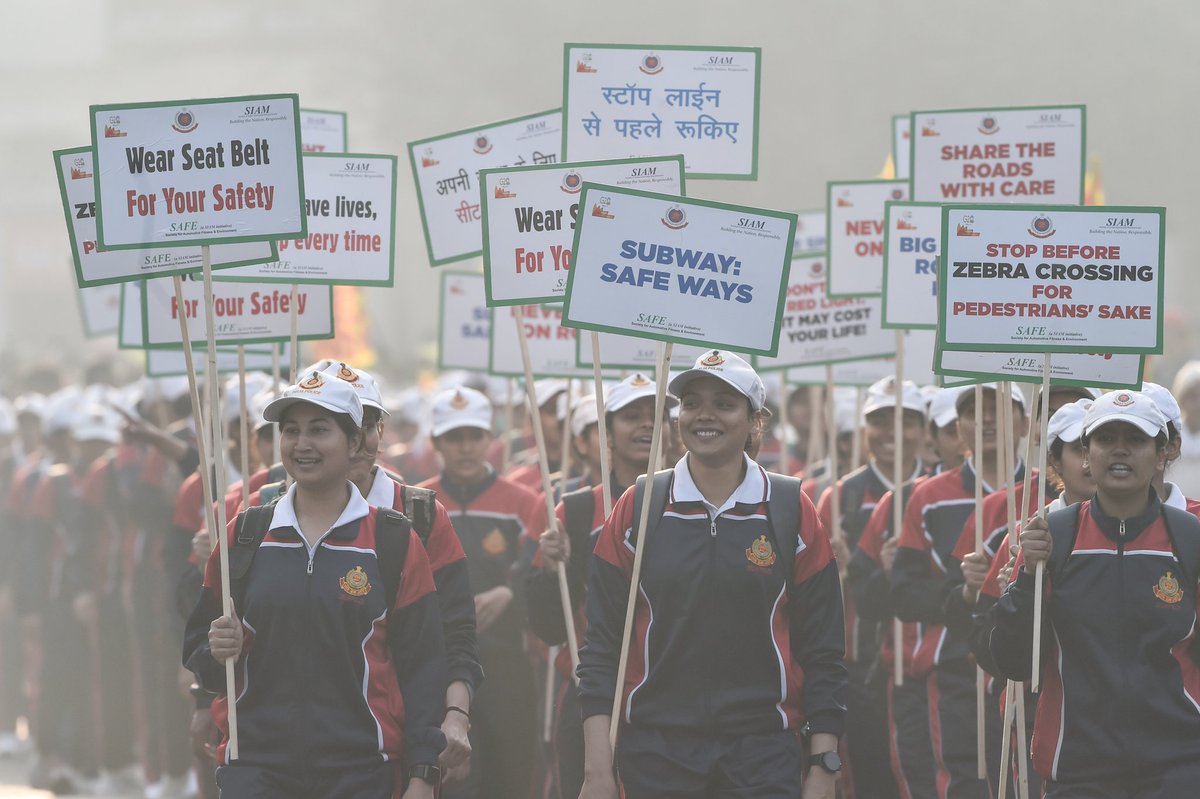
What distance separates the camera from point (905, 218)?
927 centimetres

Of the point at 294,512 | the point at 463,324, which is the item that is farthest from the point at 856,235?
the point at 294,512

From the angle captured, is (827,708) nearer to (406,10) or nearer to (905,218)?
(905,218)

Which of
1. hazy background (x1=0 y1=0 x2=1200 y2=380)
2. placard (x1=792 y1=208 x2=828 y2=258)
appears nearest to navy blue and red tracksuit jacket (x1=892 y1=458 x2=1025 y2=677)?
placard (x1=792 y1=208 x2=828 y2=258)

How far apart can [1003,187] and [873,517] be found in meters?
1.82

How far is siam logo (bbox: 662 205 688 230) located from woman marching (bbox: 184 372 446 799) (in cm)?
130

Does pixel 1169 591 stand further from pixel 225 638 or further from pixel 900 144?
pixel 900 144

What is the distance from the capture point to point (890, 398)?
9.94 m

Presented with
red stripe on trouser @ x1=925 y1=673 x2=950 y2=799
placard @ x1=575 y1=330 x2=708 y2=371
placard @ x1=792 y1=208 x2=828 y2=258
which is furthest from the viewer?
placard @ x1=792 y1=208 x2=828 y2=258

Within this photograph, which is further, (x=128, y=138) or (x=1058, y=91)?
(x=1058, y=91)

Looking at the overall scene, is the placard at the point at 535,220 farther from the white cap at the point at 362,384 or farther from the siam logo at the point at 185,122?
the siam logo at the point at 185,122

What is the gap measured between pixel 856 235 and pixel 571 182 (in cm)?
294

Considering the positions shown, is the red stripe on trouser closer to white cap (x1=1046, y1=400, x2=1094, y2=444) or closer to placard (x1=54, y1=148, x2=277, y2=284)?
white cap (x1=1046, y1=400, x2=1094, y2=444)

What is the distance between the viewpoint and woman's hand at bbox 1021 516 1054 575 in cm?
587

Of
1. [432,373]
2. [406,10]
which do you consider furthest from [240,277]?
[406,10]
